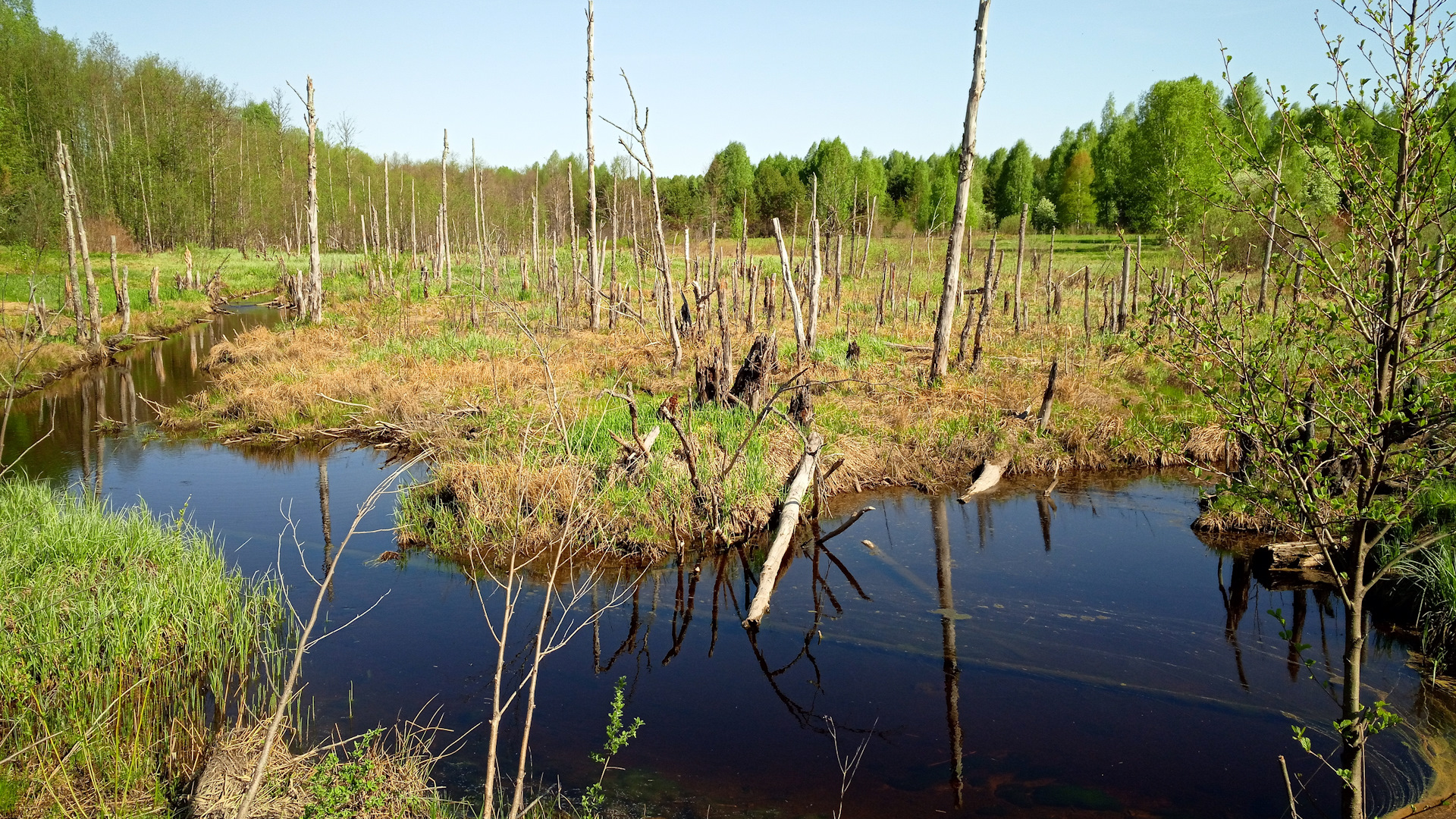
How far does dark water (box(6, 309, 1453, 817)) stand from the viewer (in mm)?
5000

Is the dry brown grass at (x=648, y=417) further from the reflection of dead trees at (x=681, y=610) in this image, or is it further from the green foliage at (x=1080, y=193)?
the green foliage at (x=1080, y=193)

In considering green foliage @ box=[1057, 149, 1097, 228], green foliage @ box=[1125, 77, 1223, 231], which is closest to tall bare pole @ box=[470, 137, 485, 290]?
green foliage @ box=[1125, 77, 1223, 231]

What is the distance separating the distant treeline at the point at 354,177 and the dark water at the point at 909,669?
653 inches

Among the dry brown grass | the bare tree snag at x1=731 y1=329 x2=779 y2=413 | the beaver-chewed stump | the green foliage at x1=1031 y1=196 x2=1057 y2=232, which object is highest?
the green foliage at x1=1031 y1=196 x2=1057 y2=232

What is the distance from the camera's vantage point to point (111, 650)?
522 centimetres

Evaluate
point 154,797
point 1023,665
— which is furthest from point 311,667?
point 1023,665

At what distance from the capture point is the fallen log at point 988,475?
10.5 m

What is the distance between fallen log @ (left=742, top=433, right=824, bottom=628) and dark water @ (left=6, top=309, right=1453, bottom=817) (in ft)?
0.64

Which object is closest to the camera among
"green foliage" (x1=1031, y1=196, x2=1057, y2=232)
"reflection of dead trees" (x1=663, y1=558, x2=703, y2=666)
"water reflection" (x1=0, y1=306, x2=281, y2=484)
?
"reflection of dead trees" (x1=663, y1=558, x2=703, y2=666)

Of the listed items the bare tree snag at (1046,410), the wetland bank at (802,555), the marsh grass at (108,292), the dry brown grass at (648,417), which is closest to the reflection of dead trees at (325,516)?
the wetland bank at (802,555)

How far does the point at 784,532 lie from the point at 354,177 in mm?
55974

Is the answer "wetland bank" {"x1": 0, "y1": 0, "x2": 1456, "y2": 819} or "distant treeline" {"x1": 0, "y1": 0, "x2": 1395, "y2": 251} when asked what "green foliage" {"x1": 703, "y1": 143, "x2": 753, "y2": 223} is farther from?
"wetland bank" {"x1": 0, "y1": 0, "x2": 1456, "y2": 819}

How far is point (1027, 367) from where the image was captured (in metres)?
14.4

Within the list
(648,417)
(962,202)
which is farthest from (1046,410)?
(648,417)
